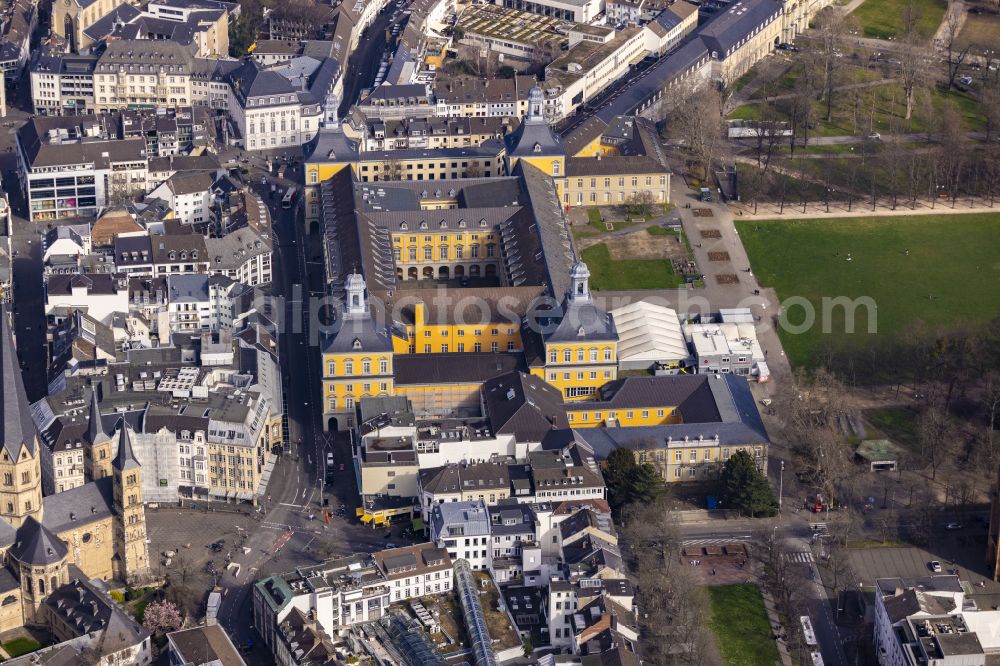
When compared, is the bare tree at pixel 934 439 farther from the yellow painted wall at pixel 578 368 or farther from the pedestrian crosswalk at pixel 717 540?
the yellow painted wall at pixel 578 368

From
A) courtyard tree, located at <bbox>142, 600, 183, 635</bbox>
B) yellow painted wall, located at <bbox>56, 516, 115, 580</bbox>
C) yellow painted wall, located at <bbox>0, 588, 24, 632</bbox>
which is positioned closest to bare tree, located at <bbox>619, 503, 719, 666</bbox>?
courtyard tree, located at <bbox>142, 600, 183, 635</bbox>

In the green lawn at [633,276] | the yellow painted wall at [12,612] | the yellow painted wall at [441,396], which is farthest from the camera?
the green lawn at [633,276]

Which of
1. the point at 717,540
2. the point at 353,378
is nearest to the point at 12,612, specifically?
the point at 353,378

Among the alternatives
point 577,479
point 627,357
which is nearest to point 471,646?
point 577,479

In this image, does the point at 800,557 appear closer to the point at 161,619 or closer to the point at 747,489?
the point at 747,489

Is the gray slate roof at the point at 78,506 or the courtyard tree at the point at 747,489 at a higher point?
the gray slate roof at the point at 78,506

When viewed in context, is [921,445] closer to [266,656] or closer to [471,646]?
[471,646]

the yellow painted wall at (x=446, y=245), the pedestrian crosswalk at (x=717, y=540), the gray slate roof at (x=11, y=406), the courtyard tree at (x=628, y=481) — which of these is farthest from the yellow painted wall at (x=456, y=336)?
the gray slate roof at (x=11, y=406)
